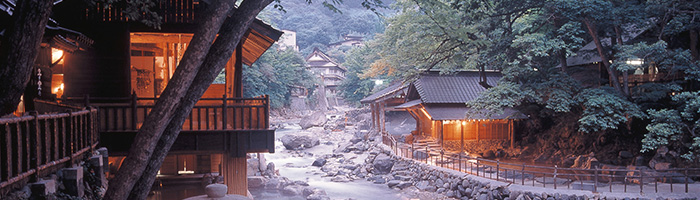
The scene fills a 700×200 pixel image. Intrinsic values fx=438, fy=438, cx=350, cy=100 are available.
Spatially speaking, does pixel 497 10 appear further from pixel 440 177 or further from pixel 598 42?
pixel 440 177

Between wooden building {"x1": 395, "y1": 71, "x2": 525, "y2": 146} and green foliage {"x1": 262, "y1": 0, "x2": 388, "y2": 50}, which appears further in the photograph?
green foliage {"x1": 262, "y1": 0, "x2": 388, "y2": 50}

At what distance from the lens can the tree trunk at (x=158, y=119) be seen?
6051 mm

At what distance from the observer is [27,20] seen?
5234mm

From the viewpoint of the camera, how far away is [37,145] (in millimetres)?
5469

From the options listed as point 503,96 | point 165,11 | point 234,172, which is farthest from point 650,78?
point 165,11

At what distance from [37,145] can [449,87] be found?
73.1 ft

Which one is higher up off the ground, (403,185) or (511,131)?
(511,131)

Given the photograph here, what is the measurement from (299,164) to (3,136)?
2523cm

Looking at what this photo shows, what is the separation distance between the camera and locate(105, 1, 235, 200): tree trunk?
19.9 feet

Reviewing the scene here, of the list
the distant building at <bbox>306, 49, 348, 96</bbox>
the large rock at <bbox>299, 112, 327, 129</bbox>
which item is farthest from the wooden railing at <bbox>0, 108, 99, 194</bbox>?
the distant building at <bbox>306, 49, 348, 96</bbox>

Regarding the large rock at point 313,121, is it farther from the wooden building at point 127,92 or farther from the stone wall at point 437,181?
the wooden building at point 127,92

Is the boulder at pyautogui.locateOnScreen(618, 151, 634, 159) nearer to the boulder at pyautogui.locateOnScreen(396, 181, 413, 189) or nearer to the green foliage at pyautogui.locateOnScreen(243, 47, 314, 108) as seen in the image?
the boulder at pyautogui.locateOnScreen(396, 181, 413, 189)

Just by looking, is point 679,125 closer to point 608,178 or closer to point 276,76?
point 608,178

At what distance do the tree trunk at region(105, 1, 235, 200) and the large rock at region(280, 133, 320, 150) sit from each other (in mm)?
29020
